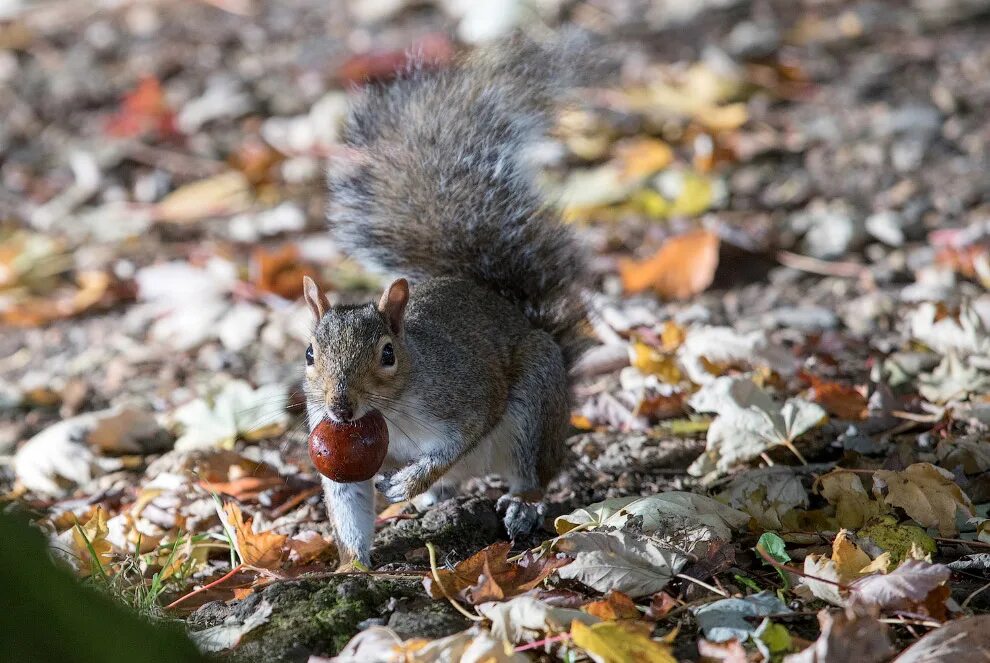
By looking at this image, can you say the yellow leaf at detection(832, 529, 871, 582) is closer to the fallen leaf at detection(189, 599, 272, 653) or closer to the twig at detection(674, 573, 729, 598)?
the twig at detection(674, 573, 729, 598)

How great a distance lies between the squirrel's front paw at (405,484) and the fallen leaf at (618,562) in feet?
1.30

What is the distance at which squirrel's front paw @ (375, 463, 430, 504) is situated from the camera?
223 centimetres

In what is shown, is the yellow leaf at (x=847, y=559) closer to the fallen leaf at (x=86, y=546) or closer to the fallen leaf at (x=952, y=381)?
the fallen leaf at (x=952, y=381)

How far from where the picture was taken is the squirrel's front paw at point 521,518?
7.32 feet

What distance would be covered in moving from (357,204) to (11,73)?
3.79 metres

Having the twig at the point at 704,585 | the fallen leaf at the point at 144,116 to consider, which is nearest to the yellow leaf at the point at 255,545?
the twig at the point at 704,585

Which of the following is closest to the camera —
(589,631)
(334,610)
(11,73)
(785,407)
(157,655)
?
(157,655)

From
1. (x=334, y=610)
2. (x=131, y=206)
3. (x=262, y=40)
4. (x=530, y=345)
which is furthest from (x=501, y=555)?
(x=262, y=40)

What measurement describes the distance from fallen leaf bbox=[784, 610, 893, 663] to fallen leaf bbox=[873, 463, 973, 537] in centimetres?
56

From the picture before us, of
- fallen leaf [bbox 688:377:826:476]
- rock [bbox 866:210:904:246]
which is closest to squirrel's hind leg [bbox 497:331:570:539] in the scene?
fallen leaf [bbox 688:377:826:476]

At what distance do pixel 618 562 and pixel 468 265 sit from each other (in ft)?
3.36

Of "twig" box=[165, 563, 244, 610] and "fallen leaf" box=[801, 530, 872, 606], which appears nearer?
"fallen leaf" box=[801, 530, 872, 606]

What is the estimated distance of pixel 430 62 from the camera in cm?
Answer: 283

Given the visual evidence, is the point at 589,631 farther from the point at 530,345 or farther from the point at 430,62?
the point at 430,62
